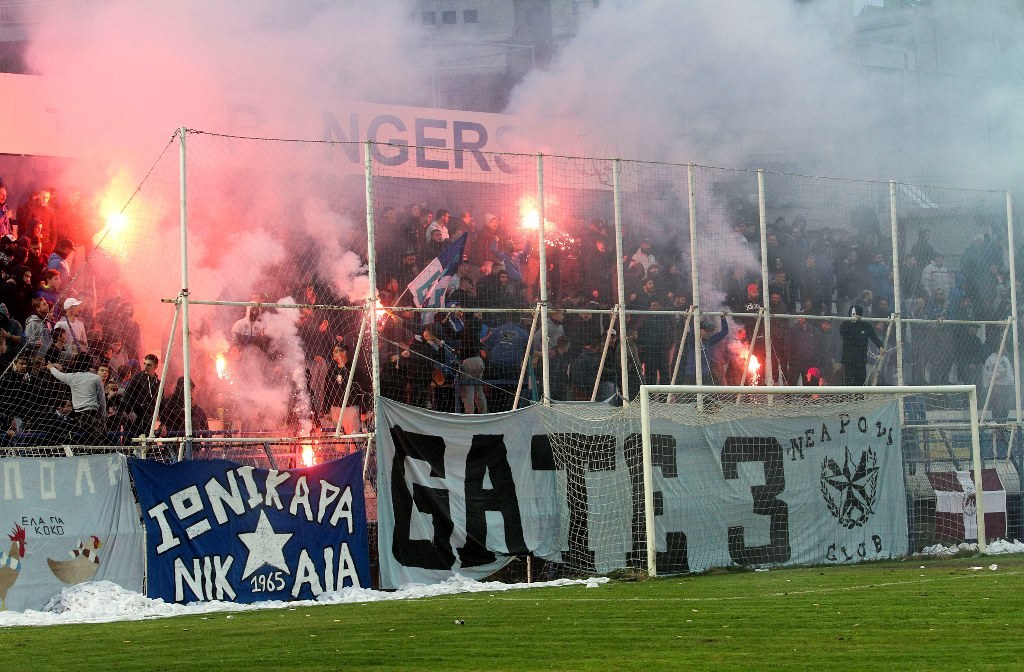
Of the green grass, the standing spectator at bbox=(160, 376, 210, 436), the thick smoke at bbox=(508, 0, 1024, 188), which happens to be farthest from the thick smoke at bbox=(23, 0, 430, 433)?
the green grass

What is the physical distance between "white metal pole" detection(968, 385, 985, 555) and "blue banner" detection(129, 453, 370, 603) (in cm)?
644

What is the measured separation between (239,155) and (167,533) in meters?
5.89

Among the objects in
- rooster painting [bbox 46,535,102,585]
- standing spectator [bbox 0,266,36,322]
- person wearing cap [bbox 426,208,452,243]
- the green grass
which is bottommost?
the green grass

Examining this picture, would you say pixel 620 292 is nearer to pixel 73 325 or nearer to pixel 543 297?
pixel 543 297

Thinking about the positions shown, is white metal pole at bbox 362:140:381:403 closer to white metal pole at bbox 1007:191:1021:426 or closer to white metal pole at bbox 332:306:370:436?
white metal pole at bbox 332:306:370:436

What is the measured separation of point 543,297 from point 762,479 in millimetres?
2825

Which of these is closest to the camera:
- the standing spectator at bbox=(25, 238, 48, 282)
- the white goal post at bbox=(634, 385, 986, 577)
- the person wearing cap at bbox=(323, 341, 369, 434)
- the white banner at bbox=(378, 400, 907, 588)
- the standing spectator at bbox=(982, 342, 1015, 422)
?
the white banner at bbox=(378, 400, 907, 588)

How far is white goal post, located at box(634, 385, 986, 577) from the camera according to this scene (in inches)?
496

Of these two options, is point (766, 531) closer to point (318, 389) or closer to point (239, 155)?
point (318, 389)

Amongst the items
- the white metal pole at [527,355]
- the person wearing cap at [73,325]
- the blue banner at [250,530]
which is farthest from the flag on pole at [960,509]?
the person wearing cap at [73,325]

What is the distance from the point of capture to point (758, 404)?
45.3ft

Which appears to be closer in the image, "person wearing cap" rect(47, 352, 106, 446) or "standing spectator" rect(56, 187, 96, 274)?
"person wearing cap" rect(47, 352, 106, 446)

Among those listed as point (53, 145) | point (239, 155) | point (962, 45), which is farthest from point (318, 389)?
point (962, 45)

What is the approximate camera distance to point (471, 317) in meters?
13.3
